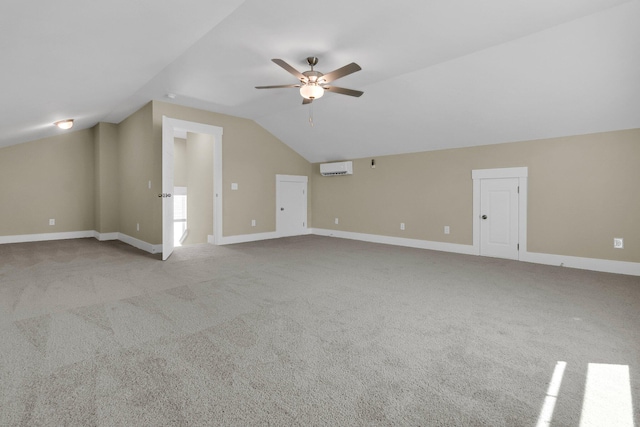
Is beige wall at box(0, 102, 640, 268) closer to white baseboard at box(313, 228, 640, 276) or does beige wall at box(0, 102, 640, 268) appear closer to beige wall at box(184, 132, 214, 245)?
white baseboard at box(313, 228, 640, 276)

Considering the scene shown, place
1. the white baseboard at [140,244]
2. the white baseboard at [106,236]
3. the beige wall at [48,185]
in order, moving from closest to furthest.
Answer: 1. the white baseboard at [140,244]
2. the beige wall at [48,185]
3. the white baseboard at [106,236]

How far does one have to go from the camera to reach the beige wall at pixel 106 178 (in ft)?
22.5

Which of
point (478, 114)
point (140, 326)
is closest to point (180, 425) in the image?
point (140, 326)

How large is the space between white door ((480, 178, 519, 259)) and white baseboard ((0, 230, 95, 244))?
8.67m

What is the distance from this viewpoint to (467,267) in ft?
14.6

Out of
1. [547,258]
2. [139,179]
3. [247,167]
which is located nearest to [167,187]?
[139,179]

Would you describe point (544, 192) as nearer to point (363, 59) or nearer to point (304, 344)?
point (363, 59)

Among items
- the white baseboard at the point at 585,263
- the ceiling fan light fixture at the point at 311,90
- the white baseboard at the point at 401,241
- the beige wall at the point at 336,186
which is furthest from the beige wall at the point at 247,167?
the white baseboard at the point at 585,263

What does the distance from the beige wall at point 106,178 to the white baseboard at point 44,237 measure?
0.43 metres

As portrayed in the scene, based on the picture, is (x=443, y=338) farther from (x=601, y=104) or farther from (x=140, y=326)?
(x=601, y=104)

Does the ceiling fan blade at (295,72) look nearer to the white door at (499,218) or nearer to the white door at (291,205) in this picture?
the white door at (499,218)

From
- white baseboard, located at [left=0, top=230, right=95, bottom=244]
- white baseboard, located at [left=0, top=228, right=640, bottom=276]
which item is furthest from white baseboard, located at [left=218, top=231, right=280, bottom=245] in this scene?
white baseboard, located at [left=0, top=230, right=95, bottom=244]

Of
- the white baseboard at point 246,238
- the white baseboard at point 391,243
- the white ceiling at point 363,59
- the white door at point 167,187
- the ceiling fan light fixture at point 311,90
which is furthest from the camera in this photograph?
the white baseboard at point 246,238

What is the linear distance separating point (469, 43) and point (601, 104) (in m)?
2.02
